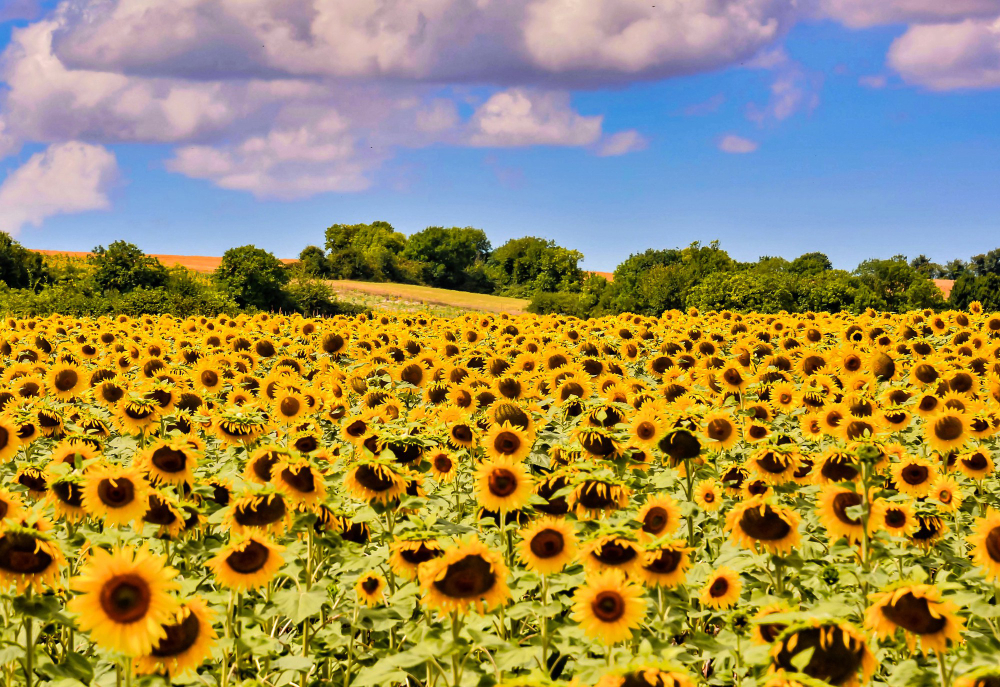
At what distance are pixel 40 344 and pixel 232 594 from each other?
11344 millimetres

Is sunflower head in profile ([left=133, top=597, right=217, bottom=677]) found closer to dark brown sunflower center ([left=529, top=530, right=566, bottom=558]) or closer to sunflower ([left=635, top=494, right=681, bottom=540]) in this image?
dark brown sunflower center ([left=529, top=530, right=566, bottom=558])

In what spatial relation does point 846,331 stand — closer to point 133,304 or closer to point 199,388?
point 199,388

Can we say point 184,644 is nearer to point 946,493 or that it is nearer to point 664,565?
point 664,565

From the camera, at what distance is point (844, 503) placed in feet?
18.6

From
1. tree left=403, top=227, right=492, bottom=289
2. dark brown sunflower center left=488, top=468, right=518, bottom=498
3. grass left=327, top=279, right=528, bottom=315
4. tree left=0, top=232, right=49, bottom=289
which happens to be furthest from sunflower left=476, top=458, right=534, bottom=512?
tree left=403, top=227, right=492, bottom=289

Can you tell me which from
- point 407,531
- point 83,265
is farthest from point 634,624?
point 83,265

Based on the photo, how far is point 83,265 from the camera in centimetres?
5528

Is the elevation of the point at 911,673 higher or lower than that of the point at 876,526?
lower

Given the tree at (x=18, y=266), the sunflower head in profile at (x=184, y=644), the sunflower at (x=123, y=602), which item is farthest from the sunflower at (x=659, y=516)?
the tree at (x=18, y=266)

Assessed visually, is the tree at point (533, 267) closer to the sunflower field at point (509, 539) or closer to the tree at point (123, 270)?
the tree at point (123, 270)

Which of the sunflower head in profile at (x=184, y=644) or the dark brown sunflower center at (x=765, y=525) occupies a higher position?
the dark brown sunflower center at (x=765, y=525)

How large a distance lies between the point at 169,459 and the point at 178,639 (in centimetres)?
227

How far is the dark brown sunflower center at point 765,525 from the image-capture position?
4.83m

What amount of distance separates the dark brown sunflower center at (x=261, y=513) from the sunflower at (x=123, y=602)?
1.39m
